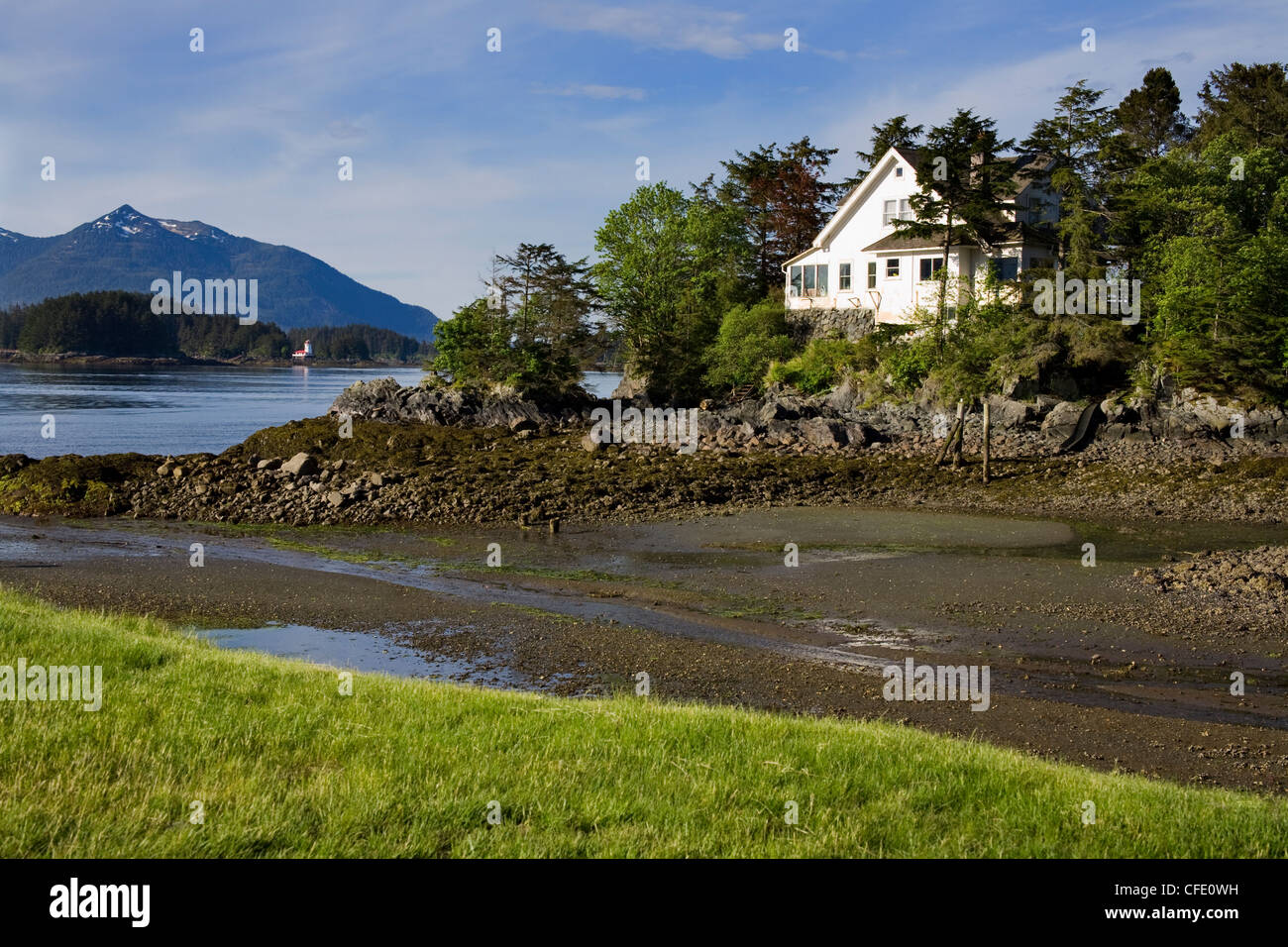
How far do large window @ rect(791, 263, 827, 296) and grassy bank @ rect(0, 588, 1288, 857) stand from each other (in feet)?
169

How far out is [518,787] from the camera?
7602 mm

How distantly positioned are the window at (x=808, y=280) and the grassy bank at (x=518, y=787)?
2024 inches

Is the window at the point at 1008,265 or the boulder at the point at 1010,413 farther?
the window at the point at 1008,265

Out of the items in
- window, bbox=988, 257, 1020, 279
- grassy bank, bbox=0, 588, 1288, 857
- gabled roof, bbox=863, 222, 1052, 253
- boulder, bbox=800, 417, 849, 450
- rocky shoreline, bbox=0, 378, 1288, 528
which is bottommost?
grassy bank, bbox=0, 588, 1288, 857

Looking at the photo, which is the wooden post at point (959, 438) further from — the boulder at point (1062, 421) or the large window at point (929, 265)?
the large window at point (929, 265)

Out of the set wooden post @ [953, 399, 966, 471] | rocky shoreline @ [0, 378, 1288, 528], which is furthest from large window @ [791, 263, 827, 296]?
wooden post @ [953, 399, 966, 471]

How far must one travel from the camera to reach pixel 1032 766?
9.41 metres

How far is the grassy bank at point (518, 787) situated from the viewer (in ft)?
21.6

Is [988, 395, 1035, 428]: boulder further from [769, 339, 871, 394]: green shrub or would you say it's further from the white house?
[769, 339, 871, 394]: green shrub

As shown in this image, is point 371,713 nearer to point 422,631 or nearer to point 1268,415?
point 422,631

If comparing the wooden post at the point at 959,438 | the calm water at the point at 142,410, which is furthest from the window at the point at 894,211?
the calm water at the point at 142,410

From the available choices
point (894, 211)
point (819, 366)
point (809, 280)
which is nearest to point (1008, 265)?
point (894, 211)

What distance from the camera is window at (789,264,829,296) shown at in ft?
196
